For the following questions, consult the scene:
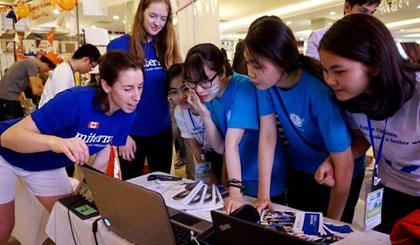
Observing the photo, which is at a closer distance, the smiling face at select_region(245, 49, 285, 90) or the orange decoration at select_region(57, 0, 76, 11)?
the smiling face at select_region(245, 49, 285, 90)

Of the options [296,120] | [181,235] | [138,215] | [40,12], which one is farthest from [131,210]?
[40,12]

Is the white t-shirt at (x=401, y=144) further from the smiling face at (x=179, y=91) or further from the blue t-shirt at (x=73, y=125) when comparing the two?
the blue t-shirt at (x=73, y=125)

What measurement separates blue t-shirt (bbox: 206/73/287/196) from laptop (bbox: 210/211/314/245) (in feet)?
2.08

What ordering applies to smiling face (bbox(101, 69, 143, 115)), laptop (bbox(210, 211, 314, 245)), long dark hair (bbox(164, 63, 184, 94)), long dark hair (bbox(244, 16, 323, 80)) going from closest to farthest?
laptop (bbox(210, 211, 314, 245)) < long dark hair (bbox(244, 16, 323, 80)) < smiling face (bbox(101, 69, 143, 115)) < long dark hair (bbox(164, 63, 184, 94))

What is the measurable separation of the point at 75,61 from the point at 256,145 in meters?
1.93

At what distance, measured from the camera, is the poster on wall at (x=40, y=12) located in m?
3.71

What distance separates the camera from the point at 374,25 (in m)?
0.86

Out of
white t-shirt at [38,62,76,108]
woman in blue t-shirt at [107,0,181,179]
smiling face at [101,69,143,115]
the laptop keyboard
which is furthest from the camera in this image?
white t-shirt at [38,62,76,108]

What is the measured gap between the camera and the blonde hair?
166cm

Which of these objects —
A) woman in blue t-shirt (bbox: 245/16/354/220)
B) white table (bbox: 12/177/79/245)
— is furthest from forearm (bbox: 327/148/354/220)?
white table (bbox: 12/177/79/245)

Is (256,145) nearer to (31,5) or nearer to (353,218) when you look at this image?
(353,218)

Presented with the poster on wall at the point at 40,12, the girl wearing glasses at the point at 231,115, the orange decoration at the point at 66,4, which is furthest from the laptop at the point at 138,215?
the poster on wall at the point at 40,12

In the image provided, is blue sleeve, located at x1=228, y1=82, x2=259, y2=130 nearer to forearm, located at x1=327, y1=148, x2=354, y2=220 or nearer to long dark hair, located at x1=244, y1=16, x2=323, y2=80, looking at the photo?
long dark hair, located at x1=244, y1=16, x2=323, y2=80

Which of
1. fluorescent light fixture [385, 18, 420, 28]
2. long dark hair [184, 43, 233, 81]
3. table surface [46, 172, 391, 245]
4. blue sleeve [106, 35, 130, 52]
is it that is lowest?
table surface [46, 172, 391, 245]
